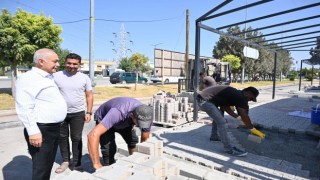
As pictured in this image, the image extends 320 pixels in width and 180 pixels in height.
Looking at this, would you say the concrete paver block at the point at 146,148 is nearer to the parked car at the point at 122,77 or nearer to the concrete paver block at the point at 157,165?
the concrete paver block at the point at 157,165

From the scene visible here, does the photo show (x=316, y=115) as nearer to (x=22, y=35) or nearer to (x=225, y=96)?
(x=225, y=96)

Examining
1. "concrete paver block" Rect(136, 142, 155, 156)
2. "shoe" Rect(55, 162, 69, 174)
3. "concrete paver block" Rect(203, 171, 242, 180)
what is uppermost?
"concrete paver block" Rect(136, 142, 155, 156)

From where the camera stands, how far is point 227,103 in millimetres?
4574

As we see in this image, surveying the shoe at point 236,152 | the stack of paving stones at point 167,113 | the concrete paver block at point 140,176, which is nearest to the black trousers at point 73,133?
the concrete paver block at point 140,176

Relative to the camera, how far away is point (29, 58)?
1277cm

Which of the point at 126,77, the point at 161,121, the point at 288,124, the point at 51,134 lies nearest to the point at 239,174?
the point at 51,134

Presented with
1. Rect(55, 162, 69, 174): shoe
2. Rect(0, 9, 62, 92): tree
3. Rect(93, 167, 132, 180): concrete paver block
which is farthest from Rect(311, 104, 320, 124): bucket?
Rect(0, 9, 62, 92): tree

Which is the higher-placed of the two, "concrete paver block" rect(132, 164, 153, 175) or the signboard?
the signboard

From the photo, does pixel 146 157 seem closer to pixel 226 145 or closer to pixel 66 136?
pixel 66 136

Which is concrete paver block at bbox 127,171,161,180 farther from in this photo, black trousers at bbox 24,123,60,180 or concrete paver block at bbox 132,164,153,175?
black trousers at bbox 24,123,60,180

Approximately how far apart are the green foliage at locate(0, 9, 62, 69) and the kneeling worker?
1053cm

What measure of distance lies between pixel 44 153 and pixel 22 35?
11323mm

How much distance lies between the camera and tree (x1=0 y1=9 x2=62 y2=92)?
11883mm

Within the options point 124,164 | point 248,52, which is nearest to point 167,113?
point 124,164
